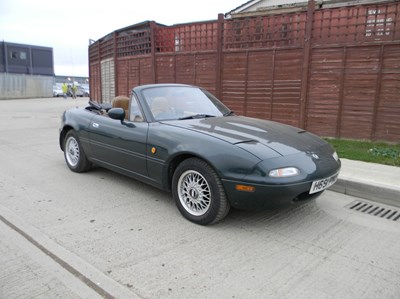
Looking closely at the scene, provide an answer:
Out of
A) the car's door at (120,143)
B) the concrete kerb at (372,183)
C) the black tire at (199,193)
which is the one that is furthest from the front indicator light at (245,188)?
the concrete kerb at (372,183)

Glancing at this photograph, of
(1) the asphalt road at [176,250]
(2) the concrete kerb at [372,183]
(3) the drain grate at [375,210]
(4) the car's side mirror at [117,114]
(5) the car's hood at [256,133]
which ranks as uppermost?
(4) the car's side mirror at [117,114]

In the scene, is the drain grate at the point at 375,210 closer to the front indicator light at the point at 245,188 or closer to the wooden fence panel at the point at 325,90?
the front indicator light at the point at 245,188

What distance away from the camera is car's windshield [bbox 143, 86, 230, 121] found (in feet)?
14.5

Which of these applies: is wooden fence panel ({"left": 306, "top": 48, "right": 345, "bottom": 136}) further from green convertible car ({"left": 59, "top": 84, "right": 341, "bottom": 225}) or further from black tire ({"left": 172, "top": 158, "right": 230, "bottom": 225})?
black tire ({"left": 172, "top": 158, "right": 230, "bottom": 225})

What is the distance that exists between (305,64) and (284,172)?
5590mm

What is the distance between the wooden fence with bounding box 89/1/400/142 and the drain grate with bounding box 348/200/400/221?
3.57 m

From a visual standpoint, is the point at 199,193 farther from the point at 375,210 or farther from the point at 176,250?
the point at 375,210

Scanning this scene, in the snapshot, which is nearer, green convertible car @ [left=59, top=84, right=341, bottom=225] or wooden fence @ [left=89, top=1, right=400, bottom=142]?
green convertible car @ [left=59, top=84, right=341, bottom=225]

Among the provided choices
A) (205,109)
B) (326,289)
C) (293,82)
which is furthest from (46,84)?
(326,289)

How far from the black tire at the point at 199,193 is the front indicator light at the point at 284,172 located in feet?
1.70

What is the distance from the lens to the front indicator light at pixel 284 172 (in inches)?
126

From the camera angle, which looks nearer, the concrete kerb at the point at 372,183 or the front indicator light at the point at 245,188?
the front indicator light at the point at 245,188

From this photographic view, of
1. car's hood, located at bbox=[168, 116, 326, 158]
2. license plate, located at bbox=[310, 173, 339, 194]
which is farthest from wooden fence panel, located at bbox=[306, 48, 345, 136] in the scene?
license plate, located at bbox=[310, 173, 339, 194]

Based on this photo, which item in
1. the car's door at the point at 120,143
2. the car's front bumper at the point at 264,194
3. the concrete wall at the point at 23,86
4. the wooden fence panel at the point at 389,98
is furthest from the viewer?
the concrete wall at the point at 23,86
